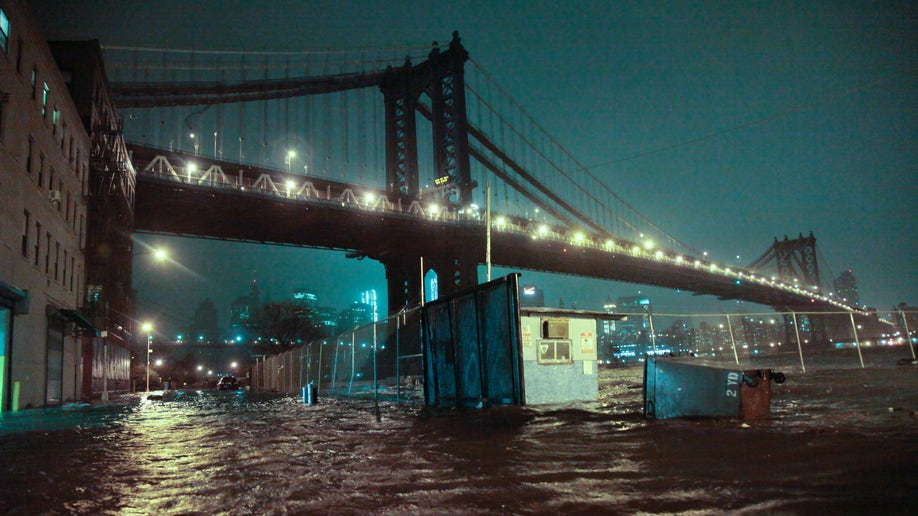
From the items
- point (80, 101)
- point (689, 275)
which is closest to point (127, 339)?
point (80, 101)

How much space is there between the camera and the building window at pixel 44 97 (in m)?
21.4

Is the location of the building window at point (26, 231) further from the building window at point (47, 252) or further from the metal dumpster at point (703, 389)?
the metal dumpster at point (703, 389)

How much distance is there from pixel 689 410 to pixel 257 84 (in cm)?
6667

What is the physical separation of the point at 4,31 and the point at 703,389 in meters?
21.2

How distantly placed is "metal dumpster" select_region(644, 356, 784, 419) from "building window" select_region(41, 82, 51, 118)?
74.6 feet

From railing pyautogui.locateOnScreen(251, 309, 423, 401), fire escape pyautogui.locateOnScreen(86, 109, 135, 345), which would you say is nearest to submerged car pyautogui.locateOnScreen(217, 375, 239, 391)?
fire escape pyautogui.locateOnScreen(86, 109, 135, 345)

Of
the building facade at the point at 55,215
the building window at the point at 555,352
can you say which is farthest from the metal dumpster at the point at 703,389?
the building facade at the point at 55,215

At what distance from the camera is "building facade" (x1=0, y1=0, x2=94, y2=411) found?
Answer: 699 inches

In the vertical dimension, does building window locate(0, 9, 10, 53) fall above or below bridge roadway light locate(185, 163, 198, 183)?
below

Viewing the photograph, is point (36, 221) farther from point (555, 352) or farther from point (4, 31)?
point (555, 352)

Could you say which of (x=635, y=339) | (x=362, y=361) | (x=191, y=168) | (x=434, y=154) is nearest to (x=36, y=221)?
(x=362, y=361)

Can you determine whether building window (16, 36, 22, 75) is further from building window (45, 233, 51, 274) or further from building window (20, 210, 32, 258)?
building window (45, 233, 51, 274)

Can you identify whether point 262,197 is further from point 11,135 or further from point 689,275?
point 689,275

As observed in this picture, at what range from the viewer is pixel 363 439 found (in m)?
8.27
